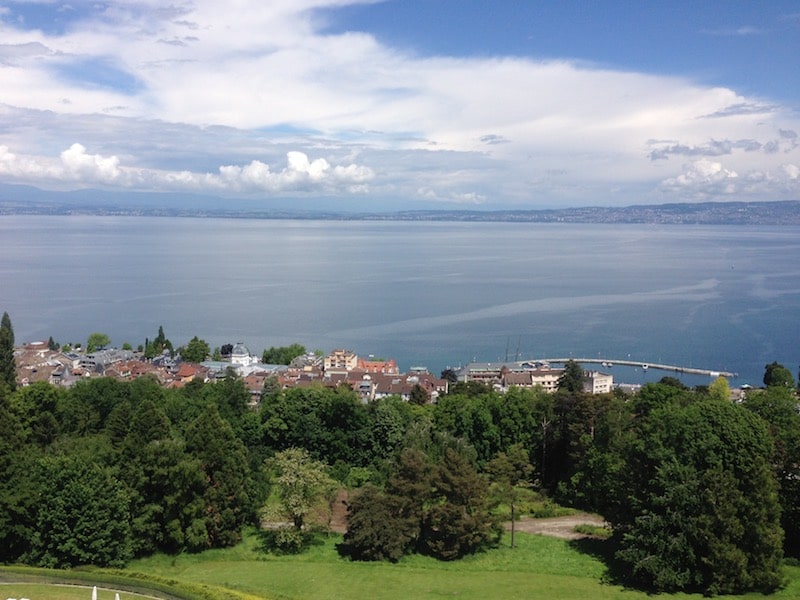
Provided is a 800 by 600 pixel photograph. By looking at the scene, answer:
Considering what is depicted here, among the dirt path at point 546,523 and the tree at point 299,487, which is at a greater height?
the tree at point 299,487

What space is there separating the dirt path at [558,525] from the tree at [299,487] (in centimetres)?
546

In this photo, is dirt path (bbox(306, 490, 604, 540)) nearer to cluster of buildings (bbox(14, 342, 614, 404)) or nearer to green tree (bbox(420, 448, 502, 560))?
green tree (bbox(420, 448, 502, 560))

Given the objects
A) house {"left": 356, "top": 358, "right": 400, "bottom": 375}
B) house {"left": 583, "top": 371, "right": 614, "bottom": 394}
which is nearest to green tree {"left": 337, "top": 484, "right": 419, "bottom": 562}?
house {"left": 356, "top": 358, "right": 400, "bottom": 375}

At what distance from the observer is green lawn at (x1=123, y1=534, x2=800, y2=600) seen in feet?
45.7

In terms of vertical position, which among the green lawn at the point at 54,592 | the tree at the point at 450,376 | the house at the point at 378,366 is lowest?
the tree at the point at 450,376

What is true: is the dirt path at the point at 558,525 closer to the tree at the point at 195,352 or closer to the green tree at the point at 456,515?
the green tree at the point at 456,515

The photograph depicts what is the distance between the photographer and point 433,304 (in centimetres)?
7956

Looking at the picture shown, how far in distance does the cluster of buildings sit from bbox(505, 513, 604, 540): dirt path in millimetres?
19793

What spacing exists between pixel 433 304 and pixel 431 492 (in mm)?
62777

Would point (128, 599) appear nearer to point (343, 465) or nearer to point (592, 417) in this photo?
point (343, 465)

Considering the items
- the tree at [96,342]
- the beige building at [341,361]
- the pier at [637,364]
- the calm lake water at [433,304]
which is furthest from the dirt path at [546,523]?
the tree at [96,342]

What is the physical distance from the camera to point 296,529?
55.2 feet

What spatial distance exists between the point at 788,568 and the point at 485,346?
149 feet

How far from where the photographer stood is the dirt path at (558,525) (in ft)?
60.6
